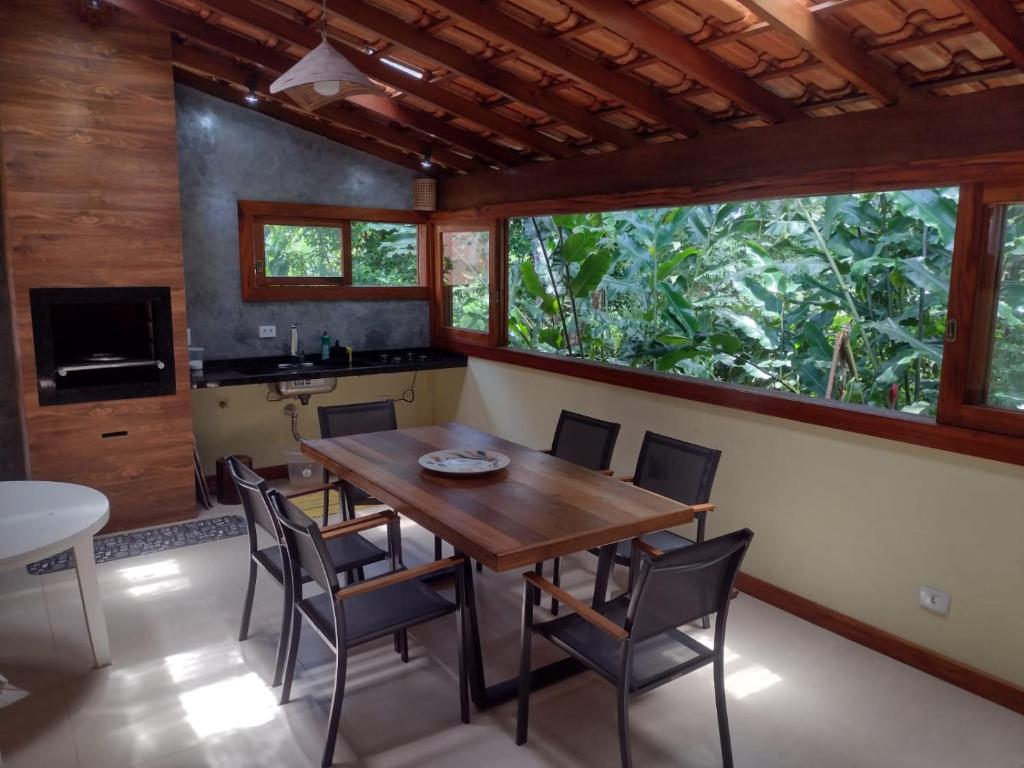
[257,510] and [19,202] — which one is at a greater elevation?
[19,202]

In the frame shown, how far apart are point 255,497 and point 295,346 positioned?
2.84m

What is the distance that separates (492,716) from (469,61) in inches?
117

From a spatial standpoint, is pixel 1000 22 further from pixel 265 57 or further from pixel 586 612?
pixel 265 57

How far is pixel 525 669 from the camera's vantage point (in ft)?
8.23

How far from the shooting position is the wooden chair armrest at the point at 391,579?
2.35 meters

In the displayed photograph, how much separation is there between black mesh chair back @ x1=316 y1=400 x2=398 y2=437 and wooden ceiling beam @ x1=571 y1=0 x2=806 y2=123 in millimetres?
2210

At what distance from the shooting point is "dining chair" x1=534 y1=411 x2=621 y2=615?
3596 millimetres

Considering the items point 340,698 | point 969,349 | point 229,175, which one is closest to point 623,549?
point 340,698

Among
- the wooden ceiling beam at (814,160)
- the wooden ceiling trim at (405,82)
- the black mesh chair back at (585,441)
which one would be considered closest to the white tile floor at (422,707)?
the black mesh chair back at (585,441)

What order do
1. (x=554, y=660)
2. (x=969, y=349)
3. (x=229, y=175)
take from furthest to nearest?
1. (x=229, y=175)
2. (x=554, y=660)
3. (x=969, y=349)

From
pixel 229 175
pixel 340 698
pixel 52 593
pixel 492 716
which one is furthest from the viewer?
pixel 229 175

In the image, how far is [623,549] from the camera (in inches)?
126

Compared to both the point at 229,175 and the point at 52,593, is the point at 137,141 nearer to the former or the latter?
the point at 229,175

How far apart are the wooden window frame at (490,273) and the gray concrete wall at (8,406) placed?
2.97m
